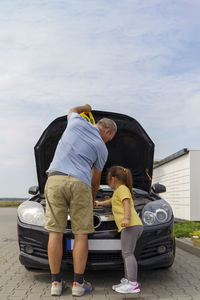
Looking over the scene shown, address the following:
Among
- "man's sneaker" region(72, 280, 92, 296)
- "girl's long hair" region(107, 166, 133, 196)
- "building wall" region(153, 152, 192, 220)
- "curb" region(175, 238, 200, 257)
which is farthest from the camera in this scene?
"building wall" region(153, 152, 192, 220)

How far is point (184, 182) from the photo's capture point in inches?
634

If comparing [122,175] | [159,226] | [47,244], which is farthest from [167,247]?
[47,244]

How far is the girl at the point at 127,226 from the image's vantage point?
417 cm

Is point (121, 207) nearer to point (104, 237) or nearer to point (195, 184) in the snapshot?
point (104, 237)

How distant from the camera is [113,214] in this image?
14.7 ft

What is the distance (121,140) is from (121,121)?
1.09 feet

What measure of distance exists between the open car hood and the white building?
9.65 meters

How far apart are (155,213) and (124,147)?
156cm

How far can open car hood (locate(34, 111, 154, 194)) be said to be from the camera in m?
5.61

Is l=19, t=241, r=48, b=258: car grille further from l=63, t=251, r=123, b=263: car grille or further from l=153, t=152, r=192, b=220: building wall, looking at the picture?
l=153, t=152, r=192, b=220: building wall

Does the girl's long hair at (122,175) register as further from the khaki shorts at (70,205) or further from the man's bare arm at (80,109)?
the man's bare arm at (80,109)

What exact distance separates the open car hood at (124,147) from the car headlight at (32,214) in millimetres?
879

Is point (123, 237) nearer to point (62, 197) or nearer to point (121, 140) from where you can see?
point (62, 197)

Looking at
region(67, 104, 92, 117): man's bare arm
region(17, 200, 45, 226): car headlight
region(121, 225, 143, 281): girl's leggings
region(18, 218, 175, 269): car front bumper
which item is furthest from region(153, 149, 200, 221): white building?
region(121, 225, 143, 281): girl's leggings
